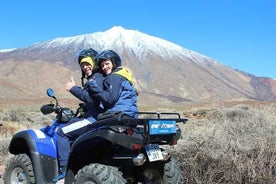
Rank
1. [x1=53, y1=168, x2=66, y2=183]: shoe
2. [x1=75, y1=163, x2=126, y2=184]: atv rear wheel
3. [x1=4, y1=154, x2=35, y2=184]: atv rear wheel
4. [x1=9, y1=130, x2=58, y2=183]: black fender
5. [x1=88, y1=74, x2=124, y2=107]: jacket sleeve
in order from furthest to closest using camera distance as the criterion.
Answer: [x1=4, y1=154, x2=35, y2=184]: atv rear wheel, [x1=9, y1=130, x2=58, y2=183]: black fender, [x1=53, y1=168, x2=66, y2=183]: shoe, [x1=88, y1=74, x2=124, y2=107]: jacket sleeve, [x1=75, y1=163, x2=126, y2=184]: atv rear wheel

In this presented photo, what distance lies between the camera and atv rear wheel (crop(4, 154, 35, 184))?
7082mm

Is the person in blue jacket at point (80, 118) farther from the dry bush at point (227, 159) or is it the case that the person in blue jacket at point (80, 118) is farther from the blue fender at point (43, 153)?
the dry bush at point (227, 159)

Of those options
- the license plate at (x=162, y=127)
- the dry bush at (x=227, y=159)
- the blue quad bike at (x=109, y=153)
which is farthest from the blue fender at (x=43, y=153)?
the dry bush at (x=227, y=159)

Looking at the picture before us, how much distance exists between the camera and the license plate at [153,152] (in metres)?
6.01

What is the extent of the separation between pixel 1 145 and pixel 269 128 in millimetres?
7198

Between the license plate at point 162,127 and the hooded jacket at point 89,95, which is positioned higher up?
the hooded jacket at point 89,95

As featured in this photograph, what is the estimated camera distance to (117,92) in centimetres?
623

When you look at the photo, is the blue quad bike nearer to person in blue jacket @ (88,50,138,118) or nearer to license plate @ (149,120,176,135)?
license plate @ (149,120,176,135)

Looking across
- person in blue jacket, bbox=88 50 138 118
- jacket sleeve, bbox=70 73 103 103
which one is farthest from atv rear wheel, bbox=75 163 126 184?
jacket sleeve, bbox=70 73 103 103

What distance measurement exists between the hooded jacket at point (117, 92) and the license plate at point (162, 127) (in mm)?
428

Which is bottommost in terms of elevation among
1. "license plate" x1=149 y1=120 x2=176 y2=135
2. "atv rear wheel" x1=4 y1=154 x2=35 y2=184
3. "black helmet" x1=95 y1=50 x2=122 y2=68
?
"atv rear wheel" x1=4 y1=154 x2=35 y2=184

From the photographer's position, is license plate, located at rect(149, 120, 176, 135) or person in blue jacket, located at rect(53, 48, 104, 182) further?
person in blue jacket, located at rect(53, 48, 104, 182)

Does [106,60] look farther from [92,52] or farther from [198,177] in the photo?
[198,177]

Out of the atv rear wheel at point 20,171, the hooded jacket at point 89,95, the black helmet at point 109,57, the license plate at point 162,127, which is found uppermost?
the black helmet at point 109,57
